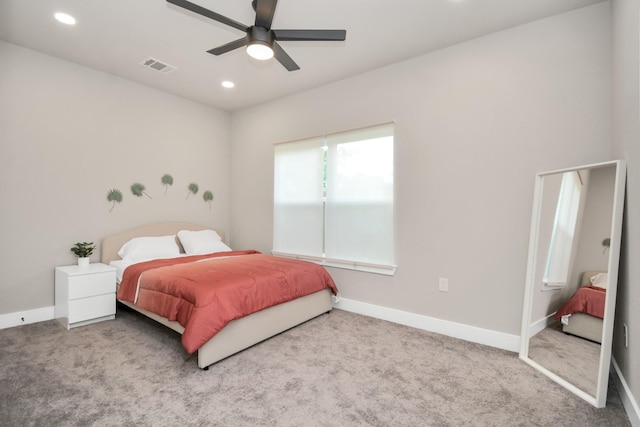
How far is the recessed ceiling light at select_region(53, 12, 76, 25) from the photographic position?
260 centimetres

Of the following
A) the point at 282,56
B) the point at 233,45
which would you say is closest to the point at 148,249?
the point at 233,45

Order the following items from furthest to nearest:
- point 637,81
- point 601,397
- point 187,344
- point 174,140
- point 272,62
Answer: point 174,140 < point 272,62 < point 187,344 < point 601,397 < point 637,81

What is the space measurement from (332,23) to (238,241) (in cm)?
333

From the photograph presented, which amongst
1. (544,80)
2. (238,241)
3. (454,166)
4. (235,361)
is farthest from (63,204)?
(544,80)

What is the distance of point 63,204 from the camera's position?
11.0 feet

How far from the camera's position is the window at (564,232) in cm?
226

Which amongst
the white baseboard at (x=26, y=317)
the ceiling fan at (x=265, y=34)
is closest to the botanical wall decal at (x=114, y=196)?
the white baseboard at (x=26, y=317)

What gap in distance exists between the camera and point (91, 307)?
311cm

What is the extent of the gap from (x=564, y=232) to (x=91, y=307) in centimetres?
420

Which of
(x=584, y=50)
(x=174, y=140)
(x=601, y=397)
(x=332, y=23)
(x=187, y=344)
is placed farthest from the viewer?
(x=174, y=140)

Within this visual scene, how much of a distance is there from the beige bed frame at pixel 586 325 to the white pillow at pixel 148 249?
12.8 ft

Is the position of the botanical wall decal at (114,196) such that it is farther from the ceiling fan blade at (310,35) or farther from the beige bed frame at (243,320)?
the ceiling fan blade at (310,35)

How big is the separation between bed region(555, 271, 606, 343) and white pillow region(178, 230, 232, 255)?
3.68 metres

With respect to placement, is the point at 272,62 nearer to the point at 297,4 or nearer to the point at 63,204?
the point at 297,4
